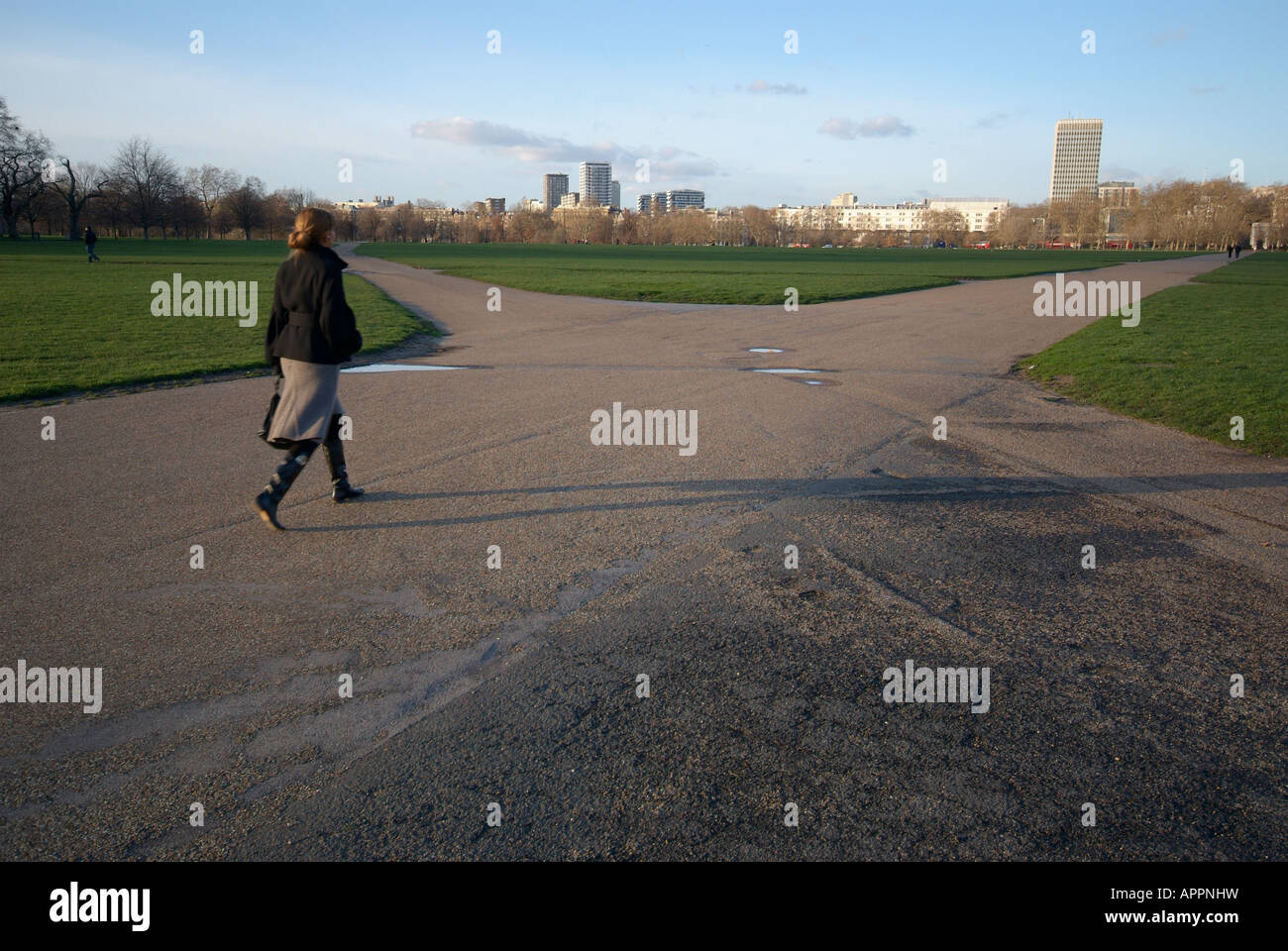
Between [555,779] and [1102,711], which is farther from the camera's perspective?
→ [1102,711]

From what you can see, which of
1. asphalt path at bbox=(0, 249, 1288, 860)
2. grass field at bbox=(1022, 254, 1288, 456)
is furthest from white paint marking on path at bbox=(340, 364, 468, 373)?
grass field at bbox=(1022, 254, 1288, 456)

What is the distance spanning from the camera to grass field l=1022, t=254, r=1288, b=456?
34.3ft

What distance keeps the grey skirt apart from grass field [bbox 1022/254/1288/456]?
29.8 ft

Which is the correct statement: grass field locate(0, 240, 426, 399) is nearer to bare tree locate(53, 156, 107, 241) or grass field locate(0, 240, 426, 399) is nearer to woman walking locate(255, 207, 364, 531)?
woman walking locate(255, 207, 364, 531)

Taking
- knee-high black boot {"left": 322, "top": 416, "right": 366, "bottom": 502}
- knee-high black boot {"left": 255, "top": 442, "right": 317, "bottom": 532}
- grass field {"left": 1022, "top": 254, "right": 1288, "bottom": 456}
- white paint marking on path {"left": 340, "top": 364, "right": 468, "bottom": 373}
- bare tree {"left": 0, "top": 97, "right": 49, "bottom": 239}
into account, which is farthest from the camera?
bare tree {"left": 0, "top": 97, "right": 49, "bottom": 239}

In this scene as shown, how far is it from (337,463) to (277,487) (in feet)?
2.00

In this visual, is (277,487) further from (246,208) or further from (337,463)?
(246,208)

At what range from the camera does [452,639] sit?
177 inches

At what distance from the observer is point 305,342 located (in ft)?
20.7

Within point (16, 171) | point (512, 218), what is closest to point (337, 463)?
point (16, 171)
